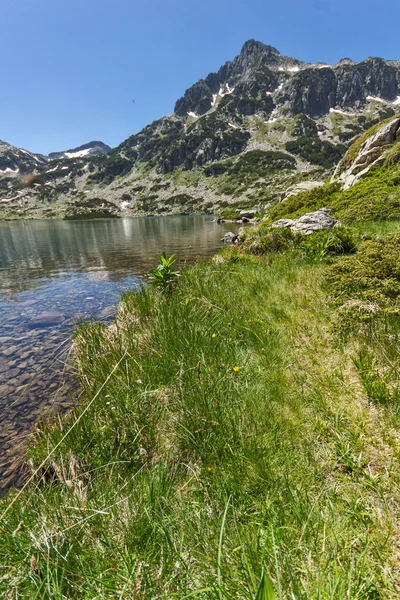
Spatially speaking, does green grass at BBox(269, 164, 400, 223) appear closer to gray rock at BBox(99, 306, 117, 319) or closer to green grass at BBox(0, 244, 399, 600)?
green grass at BBox(0, 244, 399, 600)

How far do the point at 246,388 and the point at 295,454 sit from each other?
3.23 ft

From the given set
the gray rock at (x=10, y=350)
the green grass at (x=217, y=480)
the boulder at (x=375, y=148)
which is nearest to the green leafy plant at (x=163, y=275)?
Result: the green grass at (x=217, y=480)

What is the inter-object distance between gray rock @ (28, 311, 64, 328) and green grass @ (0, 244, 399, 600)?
5.74 m

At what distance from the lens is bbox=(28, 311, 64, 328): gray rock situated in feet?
31.5

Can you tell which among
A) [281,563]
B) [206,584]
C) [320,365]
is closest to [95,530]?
[206,584]

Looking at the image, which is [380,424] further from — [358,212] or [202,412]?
[358,212]

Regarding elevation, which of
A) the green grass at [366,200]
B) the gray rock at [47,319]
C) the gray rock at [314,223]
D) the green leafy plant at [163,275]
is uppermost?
the green grass at [366,200]

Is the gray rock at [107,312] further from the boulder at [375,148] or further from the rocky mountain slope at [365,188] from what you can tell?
the boulder at [375,148]

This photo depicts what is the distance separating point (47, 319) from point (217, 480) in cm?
983

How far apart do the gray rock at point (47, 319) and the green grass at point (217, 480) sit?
18.8 feet

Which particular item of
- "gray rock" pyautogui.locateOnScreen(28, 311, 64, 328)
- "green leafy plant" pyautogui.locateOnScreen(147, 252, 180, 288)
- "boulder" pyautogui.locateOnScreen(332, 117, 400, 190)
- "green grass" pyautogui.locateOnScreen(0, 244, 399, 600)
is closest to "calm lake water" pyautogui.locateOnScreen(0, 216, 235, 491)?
"gray rock" pyautogui.locateOnScreen(28, 311, 64, 328)

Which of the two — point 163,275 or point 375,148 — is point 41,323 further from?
point 375,148

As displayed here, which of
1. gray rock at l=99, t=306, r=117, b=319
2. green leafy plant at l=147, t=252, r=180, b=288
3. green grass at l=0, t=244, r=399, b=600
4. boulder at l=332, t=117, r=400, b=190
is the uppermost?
boulder at l=332, t=117, r=400, b=190

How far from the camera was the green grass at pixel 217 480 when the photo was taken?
1.62m
